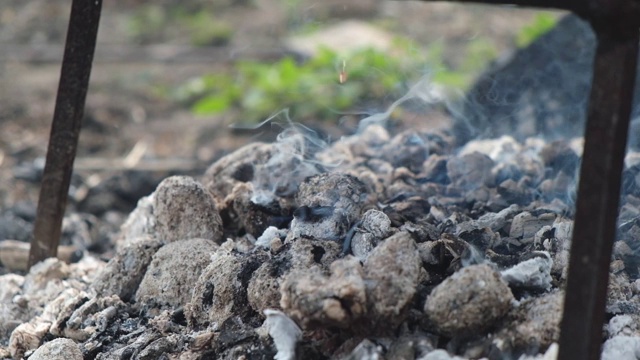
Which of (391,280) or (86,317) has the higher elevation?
(391,280)

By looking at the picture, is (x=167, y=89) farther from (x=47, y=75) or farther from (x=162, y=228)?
(x=162, y=228)

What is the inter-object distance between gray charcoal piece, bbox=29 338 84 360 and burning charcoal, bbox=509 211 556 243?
1498 millimetres

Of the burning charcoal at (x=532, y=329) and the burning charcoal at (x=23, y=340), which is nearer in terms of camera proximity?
the burning charcoal at (x=532, y=329)

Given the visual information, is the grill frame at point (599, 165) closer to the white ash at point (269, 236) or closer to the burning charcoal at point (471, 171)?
the white ash at point (269, 236)

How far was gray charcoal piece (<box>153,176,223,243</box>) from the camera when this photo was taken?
320cm

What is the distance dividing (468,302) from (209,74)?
7025mm

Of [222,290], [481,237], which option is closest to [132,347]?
[222,290]

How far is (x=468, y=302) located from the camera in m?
2.23

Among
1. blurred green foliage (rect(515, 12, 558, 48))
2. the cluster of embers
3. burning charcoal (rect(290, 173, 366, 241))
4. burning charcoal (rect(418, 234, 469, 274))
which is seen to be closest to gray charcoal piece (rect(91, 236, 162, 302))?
the cluster of embers

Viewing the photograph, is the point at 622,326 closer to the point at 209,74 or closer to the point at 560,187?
the point at 560,187

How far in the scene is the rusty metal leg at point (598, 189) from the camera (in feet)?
6.30

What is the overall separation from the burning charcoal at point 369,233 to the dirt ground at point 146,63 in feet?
11.2

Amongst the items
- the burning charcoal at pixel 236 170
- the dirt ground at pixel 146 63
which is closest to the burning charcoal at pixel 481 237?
the burning charcoal at pixel 236 170

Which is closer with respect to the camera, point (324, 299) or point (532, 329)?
point (324, 299)
